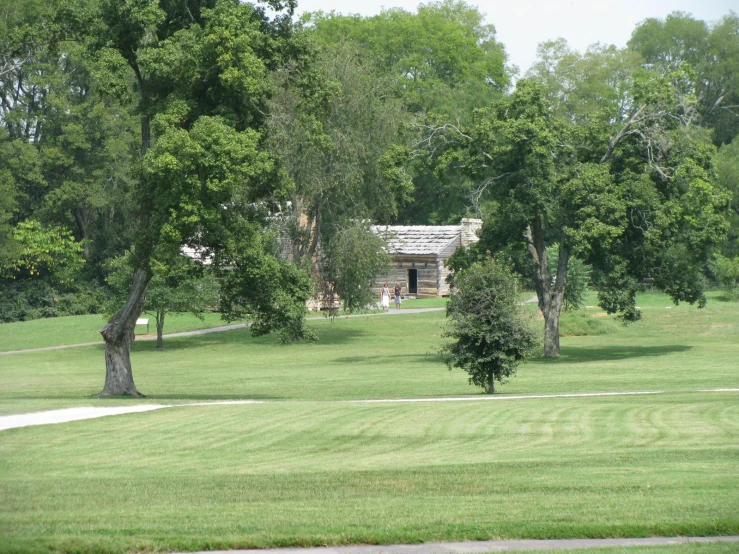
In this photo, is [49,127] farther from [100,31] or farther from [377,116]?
[100,31]

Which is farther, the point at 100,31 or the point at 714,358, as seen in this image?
the point at 714,358

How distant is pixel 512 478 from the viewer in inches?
479

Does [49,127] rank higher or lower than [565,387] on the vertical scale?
higher

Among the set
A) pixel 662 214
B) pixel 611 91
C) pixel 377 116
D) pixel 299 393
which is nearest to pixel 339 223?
pixel 377 116

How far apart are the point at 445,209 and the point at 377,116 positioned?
39848 millimetres

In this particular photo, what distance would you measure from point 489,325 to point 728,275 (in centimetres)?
4144

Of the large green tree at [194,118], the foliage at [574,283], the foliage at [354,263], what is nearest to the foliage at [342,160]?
the foliage at [354,263]

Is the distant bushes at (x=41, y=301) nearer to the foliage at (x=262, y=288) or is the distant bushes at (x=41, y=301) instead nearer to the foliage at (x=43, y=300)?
the foliage at (x=43, y=300)

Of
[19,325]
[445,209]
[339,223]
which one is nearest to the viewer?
[339,223]

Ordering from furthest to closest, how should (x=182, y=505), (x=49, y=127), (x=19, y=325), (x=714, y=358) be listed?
(x=49, y=127), (x=19, y=325), (x=714, y=358), (x=182, y=505)

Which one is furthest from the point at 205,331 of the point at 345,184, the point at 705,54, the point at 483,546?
the point at 483,546

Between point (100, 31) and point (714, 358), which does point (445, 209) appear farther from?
point (100, 31)

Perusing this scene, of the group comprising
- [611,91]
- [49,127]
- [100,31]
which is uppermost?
[611,91]

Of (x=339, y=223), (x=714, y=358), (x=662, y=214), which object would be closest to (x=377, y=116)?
(x=339, y=223)
